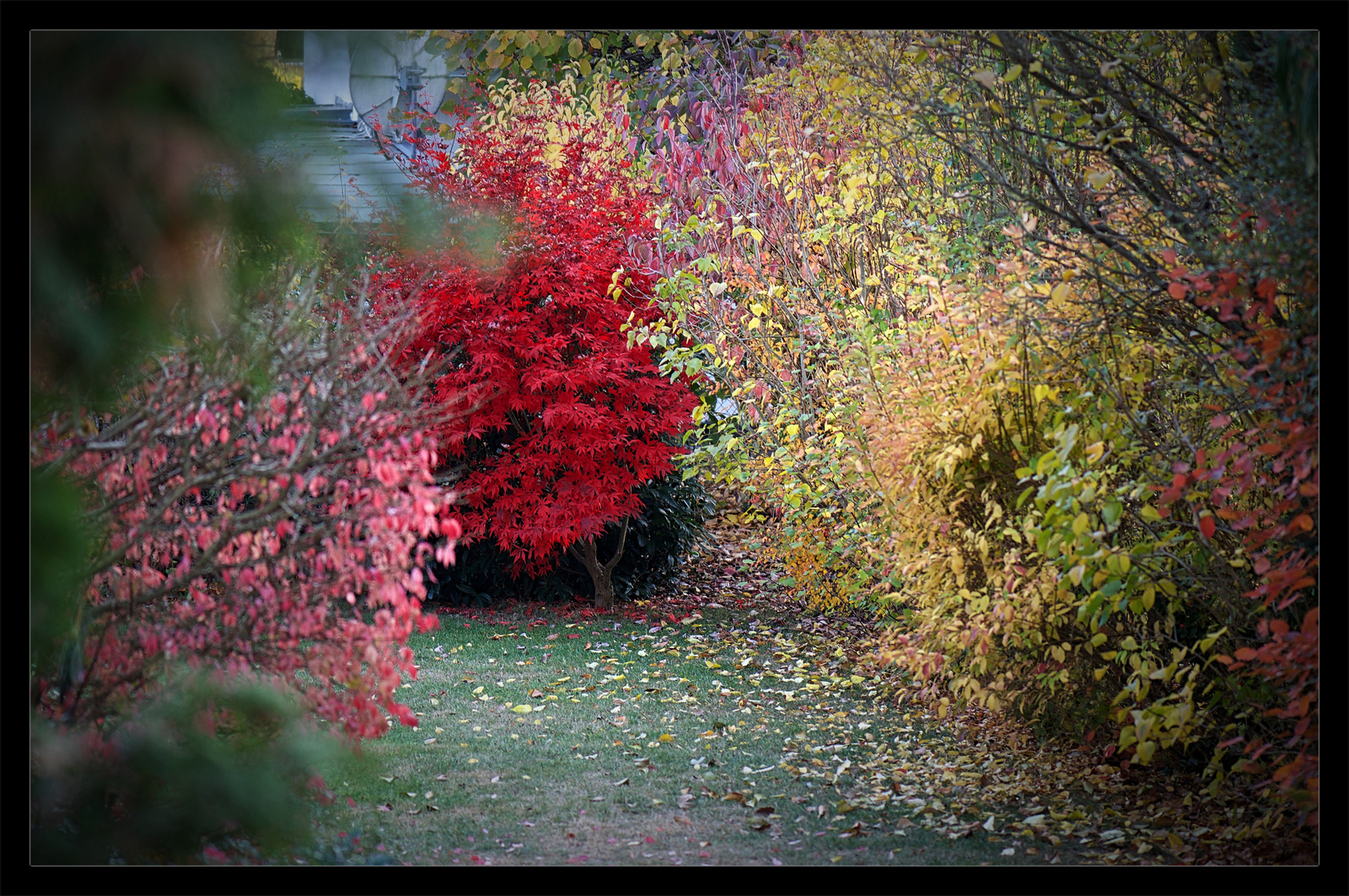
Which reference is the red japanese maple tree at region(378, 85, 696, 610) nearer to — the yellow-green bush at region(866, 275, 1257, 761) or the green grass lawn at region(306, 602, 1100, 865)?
the green grass lawn at region(306, 602, 1100, 865)

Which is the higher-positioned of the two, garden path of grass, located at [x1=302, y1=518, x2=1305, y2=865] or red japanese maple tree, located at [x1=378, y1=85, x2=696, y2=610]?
red japanese maple tree, located at [x1=378, y1=85, x2=696, y2=610]

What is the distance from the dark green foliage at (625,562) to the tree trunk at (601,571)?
0.21 metres

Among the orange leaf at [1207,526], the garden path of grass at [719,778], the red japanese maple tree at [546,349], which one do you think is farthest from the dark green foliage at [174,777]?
the red japanese maple tree at [546,349]

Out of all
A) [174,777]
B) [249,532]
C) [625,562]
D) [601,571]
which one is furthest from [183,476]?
[625,562]

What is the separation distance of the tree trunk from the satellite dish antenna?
3.25 metres

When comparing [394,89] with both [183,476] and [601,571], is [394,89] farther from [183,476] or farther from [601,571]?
[183,476]

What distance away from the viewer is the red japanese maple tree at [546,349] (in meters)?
6.91

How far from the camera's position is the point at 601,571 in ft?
26.0

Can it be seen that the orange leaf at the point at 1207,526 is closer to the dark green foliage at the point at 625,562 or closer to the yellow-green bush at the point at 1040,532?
the yellow-green bush at the point at 1040,532

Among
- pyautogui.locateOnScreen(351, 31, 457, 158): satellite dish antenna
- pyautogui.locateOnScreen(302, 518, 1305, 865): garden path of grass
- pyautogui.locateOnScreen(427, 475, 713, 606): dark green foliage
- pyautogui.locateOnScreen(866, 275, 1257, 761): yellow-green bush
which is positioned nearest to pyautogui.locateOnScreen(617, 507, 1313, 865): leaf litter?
pyautogui.locateOnScreen(302, 518, 1305, 865): garden path of grass

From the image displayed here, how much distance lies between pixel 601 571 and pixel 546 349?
1.92 meters

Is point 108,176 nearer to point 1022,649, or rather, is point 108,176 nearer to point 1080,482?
point 1080,482

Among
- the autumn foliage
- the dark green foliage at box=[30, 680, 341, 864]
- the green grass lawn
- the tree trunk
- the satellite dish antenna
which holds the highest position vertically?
the satellite dish antenna

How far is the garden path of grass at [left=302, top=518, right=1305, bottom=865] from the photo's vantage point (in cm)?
375
